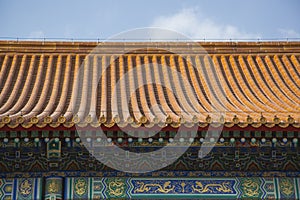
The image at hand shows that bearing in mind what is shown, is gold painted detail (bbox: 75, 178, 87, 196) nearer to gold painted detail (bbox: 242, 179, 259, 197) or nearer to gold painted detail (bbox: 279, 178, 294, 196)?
gold painted detail (bbox: 242, 179, 259, 197)

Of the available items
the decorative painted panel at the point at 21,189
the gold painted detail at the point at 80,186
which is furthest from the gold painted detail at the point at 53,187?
the gold painted detail at the point at 80,186

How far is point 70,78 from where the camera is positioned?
35.8 feet

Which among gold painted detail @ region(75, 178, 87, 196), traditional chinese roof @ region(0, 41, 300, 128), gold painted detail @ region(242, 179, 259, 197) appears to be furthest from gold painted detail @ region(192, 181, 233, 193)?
gold painted detail @ region(75, 178, 87, 196)

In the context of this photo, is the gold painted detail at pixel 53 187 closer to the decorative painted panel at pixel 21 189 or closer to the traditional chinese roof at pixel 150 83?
the decorative painted panel at pixel 21 189

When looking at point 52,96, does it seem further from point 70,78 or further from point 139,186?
point 139,186

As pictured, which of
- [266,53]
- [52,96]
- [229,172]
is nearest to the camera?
[229,172]

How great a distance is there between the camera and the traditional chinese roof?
328 inches

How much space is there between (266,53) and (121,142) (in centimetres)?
553

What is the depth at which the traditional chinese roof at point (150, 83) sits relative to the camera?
834 cm

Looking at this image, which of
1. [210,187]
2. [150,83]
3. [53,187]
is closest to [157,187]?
[210,187]

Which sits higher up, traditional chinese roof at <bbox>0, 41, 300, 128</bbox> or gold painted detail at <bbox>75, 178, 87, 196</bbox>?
traditional chinese roof at <bbox>0, 41, 300, 128</bbox>

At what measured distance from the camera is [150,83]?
10.7 m

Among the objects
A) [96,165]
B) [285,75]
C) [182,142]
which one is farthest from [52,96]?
[285,75]

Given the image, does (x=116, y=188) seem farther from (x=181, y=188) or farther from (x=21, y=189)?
(x=21, y=189)
